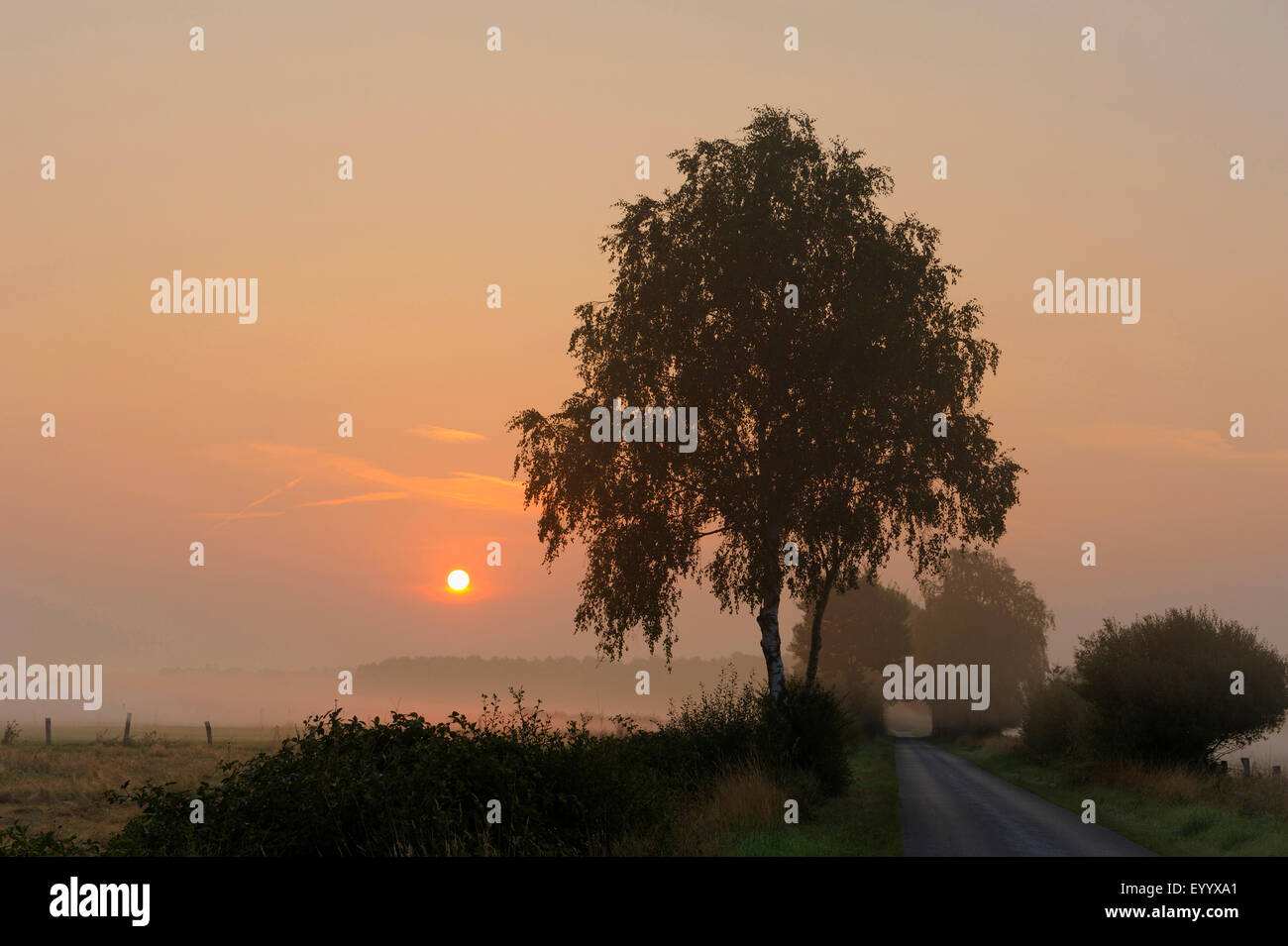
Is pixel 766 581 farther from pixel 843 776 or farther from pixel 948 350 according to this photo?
pixel 948 350

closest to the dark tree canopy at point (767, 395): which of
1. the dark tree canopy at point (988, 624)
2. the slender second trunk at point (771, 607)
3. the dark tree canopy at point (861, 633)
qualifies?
the slender second trunk at point (771, 607)

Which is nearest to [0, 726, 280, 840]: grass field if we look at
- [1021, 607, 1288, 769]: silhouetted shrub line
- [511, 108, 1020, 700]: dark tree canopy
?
[511, 108, 1020, 700]: dark tree canopy

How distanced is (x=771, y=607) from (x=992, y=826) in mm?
10678

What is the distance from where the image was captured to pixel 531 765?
1752 cm

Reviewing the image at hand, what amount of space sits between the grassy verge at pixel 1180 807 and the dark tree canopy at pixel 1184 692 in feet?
5.44

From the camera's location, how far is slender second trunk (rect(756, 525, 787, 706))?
31578mm

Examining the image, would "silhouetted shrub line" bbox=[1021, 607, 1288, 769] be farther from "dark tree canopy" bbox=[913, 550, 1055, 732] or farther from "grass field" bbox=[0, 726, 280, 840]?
"dark tree canopy" bbox=[913, 550, 1055, 732]

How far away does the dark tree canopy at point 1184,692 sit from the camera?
105 feet

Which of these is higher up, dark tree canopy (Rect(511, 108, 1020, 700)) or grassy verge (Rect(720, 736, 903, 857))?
dark tree canopy (Rect(511, 108, 1020, 700))

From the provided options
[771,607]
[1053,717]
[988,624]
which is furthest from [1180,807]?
[988,624]

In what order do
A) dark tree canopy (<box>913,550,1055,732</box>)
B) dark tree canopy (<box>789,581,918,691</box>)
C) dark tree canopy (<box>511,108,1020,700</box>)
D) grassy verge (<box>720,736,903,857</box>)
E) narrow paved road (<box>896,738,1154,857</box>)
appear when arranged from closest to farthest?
1. grassy verge (<box>720,736,903,857</box>)
2. narrow paved road (<box>896,738,1154,857</box>)
3. dark tree canopy (<box>511,108,1020,700</box>)
4. dark tree canopy (<box>789,581,918,691</box>)
5. dark tree canopy (<box>913,550,1055,732</box>)

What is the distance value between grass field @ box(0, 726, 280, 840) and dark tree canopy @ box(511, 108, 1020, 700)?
1418 cm

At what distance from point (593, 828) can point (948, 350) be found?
2118 centimetres

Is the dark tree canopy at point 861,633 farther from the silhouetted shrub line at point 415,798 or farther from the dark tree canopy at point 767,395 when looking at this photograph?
the silhouetted shrub line at point 415,798
